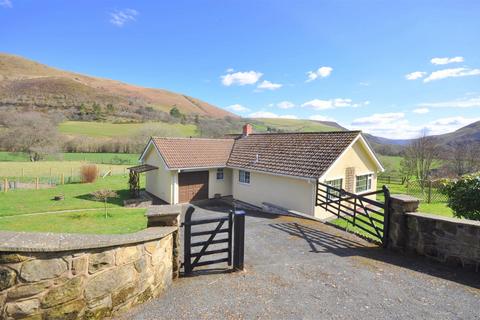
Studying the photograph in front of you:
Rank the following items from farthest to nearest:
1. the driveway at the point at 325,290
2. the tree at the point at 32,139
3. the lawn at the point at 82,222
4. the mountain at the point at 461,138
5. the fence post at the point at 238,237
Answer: the tree at the point at 32,139, the mountain at the point at 461,138, the lawn at the point at 82,222, the fence post at the point at 238,237, the driveway at the point at 325,290

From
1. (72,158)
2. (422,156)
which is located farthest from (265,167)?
(72,158)

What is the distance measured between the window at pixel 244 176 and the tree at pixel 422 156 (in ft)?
81.3

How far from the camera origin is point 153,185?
19641mm

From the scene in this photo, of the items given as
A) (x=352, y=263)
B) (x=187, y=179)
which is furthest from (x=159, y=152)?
(x=352, y=263)

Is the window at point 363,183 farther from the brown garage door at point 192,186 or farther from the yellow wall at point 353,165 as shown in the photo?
the brown garage door at point 192,186

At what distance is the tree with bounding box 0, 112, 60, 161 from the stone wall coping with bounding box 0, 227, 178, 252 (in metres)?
49.4

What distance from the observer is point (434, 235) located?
21.6 feet

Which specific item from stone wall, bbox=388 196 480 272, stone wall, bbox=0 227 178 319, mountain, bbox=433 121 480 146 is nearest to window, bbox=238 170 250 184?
stone wall, bbox=388 196 480 272

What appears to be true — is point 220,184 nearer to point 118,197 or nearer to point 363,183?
point 118,197

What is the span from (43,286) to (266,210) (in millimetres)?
12449

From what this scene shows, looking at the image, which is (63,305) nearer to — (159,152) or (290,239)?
(290,239)

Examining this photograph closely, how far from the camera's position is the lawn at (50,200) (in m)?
15.8

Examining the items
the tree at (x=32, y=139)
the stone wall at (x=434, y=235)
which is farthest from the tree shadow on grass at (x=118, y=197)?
the tree at (x=32, y=139)

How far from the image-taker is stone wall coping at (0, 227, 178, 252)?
310cm
